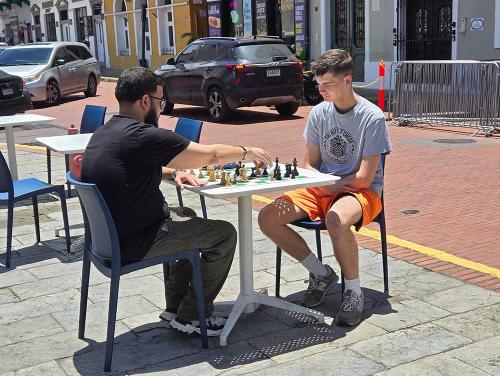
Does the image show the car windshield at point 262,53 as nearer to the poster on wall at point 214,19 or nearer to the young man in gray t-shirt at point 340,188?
the young man in gray t-shirt at point 340,188

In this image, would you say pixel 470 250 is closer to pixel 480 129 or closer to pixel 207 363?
pixel 207 363

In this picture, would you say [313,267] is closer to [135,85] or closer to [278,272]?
[278,272]

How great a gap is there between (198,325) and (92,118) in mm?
4092

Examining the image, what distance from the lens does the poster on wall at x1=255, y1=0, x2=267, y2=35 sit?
24.6 metres

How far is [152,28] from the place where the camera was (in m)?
31.8

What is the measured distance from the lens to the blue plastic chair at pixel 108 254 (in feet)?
12.1

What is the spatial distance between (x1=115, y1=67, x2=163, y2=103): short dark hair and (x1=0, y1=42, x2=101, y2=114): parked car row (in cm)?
1517

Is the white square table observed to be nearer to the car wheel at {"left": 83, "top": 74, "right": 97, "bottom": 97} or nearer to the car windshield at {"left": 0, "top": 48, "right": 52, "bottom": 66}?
the car windshield at {"left": 0, "top": 48, "right": 52, "bottom": 66}

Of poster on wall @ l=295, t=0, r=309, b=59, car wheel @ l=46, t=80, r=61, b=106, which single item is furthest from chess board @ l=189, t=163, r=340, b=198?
poster on wall @ l=295, t=0, r=309, b=59

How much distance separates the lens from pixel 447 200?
23.7 feet

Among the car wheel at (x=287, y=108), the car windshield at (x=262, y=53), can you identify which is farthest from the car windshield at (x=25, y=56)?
the car wheel at (x=287, y=108)

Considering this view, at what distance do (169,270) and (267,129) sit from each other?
9098mm

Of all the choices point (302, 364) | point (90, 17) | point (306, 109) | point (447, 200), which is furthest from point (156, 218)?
point (90, 17)

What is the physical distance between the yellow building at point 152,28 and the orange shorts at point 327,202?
2517 cm
